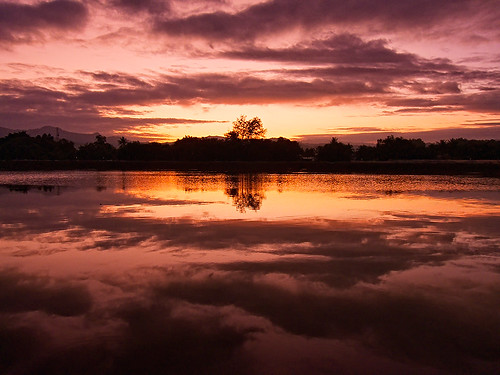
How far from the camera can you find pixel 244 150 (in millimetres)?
129500

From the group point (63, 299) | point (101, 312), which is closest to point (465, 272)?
point (101, 312)

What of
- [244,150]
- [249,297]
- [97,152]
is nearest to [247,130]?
[244,150]

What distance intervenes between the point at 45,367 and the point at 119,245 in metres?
7.66

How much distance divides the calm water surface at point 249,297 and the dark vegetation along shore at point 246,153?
99.9 m

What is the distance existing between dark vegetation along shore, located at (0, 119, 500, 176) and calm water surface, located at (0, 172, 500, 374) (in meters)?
99.9

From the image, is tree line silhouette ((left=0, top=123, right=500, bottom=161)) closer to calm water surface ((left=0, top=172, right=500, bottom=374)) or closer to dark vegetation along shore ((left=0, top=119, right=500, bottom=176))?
dark vegetation along shore ((left=0, top=119, right=500, bottom=176))

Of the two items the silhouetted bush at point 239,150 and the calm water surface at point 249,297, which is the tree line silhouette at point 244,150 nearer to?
the silhouetted bush at point 239,150

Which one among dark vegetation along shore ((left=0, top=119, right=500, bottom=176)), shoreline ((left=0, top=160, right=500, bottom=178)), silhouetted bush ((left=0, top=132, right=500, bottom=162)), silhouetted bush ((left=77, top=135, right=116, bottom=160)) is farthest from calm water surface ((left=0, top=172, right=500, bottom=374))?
silhouetted bush ((left=77, top=135, right=116, bottom=160))

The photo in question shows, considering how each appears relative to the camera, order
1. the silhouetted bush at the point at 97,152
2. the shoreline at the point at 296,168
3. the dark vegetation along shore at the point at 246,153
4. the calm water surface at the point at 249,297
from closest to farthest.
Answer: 1. the calm water surface at the point at 249,297
2. the shoreline at the point at 296,168
3. the dark vegetation along shore at the point at 246,153
4. the silhouetted bush at the point at 97,152

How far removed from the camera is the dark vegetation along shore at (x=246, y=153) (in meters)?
128

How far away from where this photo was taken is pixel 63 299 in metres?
8.96

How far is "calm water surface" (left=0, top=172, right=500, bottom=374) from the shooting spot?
260 inches

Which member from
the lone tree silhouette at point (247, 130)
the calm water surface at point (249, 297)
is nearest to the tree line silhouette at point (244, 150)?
the lone tree silhouette at point (247, 130)

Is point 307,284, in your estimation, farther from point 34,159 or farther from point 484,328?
point 34,159
